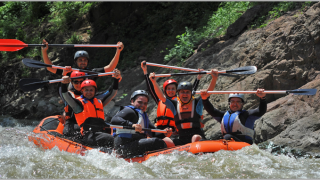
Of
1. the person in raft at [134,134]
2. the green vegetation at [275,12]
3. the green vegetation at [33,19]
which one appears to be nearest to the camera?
the person in raft at [134,134]

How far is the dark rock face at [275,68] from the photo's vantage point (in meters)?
5.70

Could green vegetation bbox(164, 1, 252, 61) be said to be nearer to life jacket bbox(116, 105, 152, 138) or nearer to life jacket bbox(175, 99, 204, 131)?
life jacket bbox(175, 99, 204, 131)

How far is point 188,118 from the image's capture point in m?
5.19

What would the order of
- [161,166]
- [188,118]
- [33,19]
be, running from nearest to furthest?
[161,166]
[188,118]
[33,19]

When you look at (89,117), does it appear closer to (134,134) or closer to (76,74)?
(134,134)

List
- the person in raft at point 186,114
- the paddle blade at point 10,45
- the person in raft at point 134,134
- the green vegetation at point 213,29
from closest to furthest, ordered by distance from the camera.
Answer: the person in raft at point 134,134, the person in raft at point 186,114, the paddle blade at point 10,45, the green vegetation at point 213,29

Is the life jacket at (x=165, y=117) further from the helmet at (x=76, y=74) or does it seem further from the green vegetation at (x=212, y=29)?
the green vegetation at (x=212, y=29)

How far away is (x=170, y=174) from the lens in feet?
13.2

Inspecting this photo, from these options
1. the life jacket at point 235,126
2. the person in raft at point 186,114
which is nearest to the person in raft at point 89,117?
the person in raft at point 186,114

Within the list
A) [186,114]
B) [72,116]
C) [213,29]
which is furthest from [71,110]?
[213,29]

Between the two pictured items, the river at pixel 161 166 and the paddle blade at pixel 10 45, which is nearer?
the river at pixel 161 166

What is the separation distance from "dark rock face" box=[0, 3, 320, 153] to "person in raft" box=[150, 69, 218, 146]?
157cm

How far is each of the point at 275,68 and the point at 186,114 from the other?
9.35 ft

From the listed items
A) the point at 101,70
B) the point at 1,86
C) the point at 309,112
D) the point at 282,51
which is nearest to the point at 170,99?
the point at 101,70
